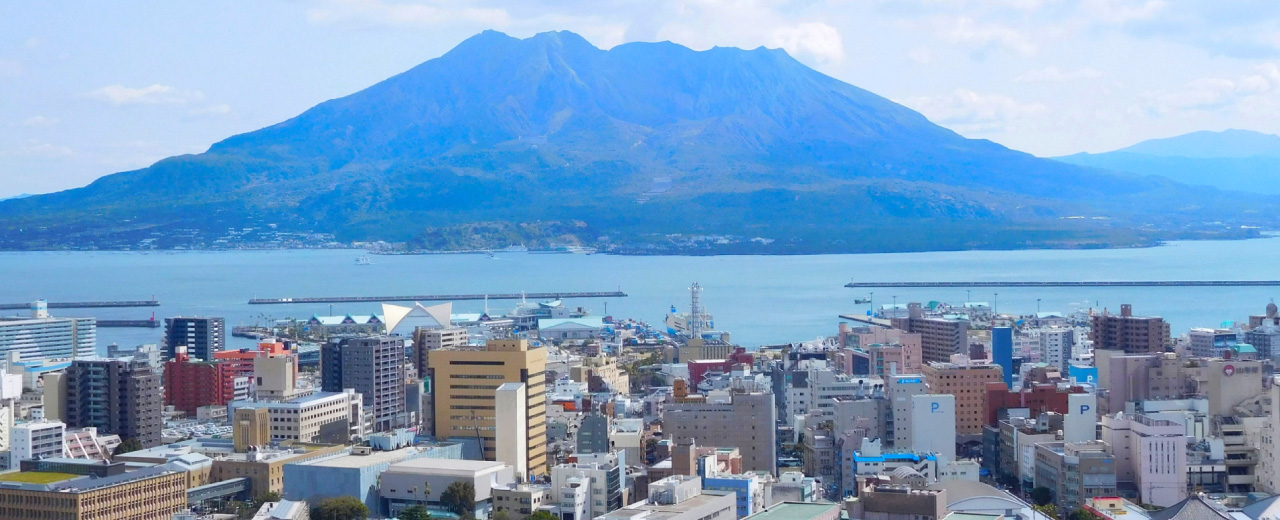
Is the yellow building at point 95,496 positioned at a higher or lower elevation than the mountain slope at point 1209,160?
lower

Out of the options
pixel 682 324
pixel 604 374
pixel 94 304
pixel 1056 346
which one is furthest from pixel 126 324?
pixel 1056 346

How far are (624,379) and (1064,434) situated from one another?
823 centimetres

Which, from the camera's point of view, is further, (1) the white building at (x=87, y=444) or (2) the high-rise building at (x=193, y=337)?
(2) the high-rise building at (x=193, y=337)

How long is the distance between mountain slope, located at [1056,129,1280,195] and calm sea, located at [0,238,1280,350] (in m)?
47.5

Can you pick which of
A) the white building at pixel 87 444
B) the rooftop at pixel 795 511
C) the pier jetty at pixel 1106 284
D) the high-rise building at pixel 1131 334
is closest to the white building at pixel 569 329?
the high-rise building at pixel 1131 334

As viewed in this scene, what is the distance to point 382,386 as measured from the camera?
16938 millimetres

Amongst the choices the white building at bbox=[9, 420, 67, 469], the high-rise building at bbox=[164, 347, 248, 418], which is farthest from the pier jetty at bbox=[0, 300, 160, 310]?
the white building at bbox=[9, 420, 67, 469]

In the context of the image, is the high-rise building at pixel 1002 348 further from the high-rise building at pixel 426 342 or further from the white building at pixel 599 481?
the white building at pixel 599 481

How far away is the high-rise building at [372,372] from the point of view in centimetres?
1670

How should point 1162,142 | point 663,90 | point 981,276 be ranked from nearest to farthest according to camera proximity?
point 981,276, point 663,90, point 1162,142

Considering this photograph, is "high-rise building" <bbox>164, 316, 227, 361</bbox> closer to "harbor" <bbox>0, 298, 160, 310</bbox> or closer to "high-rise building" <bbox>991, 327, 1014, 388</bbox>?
"high-rise building" <bbox>991, 327, 1014, 388</bbox>

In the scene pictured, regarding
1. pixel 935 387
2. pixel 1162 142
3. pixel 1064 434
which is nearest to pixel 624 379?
pixel 935 387

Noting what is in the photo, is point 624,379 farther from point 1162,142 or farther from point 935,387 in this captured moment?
point 1162,142

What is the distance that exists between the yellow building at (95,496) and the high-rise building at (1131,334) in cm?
1247
